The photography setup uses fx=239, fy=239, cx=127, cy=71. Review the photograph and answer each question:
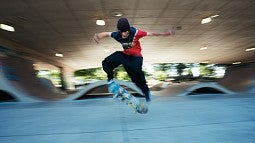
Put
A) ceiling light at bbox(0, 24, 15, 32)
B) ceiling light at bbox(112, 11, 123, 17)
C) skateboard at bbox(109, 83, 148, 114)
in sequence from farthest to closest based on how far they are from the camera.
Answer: ceiling light at bbox(0, 24, 15, 32) < ceiling light at bbox(112, 11, 123, 17) < skateboard at bbox(109, 83, 148, 114)

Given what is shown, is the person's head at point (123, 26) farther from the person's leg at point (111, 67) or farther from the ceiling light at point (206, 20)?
the ceiling light at point (206, 20)

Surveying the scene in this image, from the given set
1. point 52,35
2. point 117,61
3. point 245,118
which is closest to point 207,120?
point 245,118

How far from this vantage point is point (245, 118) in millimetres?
2943

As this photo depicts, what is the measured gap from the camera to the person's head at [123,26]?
3239 mm

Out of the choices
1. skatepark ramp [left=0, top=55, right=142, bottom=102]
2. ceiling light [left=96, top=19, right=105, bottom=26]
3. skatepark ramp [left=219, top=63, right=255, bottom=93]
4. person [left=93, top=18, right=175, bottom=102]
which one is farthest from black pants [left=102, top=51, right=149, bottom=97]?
skatepark ramp [left=219, top=63, right=255, bottom=93]

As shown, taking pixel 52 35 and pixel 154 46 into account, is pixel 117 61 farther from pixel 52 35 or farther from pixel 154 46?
pixel 154 46

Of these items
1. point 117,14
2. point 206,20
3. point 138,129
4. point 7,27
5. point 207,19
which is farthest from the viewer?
point 7,27

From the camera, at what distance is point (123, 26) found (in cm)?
325

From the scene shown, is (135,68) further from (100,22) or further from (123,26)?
(100,22)

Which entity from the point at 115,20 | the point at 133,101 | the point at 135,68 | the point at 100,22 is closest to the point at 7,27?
the point at 100,22

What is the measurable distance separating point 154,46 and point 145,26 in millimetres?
5889

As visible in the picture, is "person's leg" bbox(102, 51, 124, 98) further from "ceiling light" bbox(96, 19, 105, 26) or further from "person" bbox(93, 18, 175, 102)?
"ceiling light" bbox(96, 19, 105, 26)

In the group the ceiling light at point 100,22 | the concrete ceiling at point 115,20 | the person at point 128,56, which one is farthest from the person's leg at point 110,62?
the ceiling light at point 100,22

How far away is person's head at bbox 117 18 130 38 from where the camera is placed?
3239 millimetres
